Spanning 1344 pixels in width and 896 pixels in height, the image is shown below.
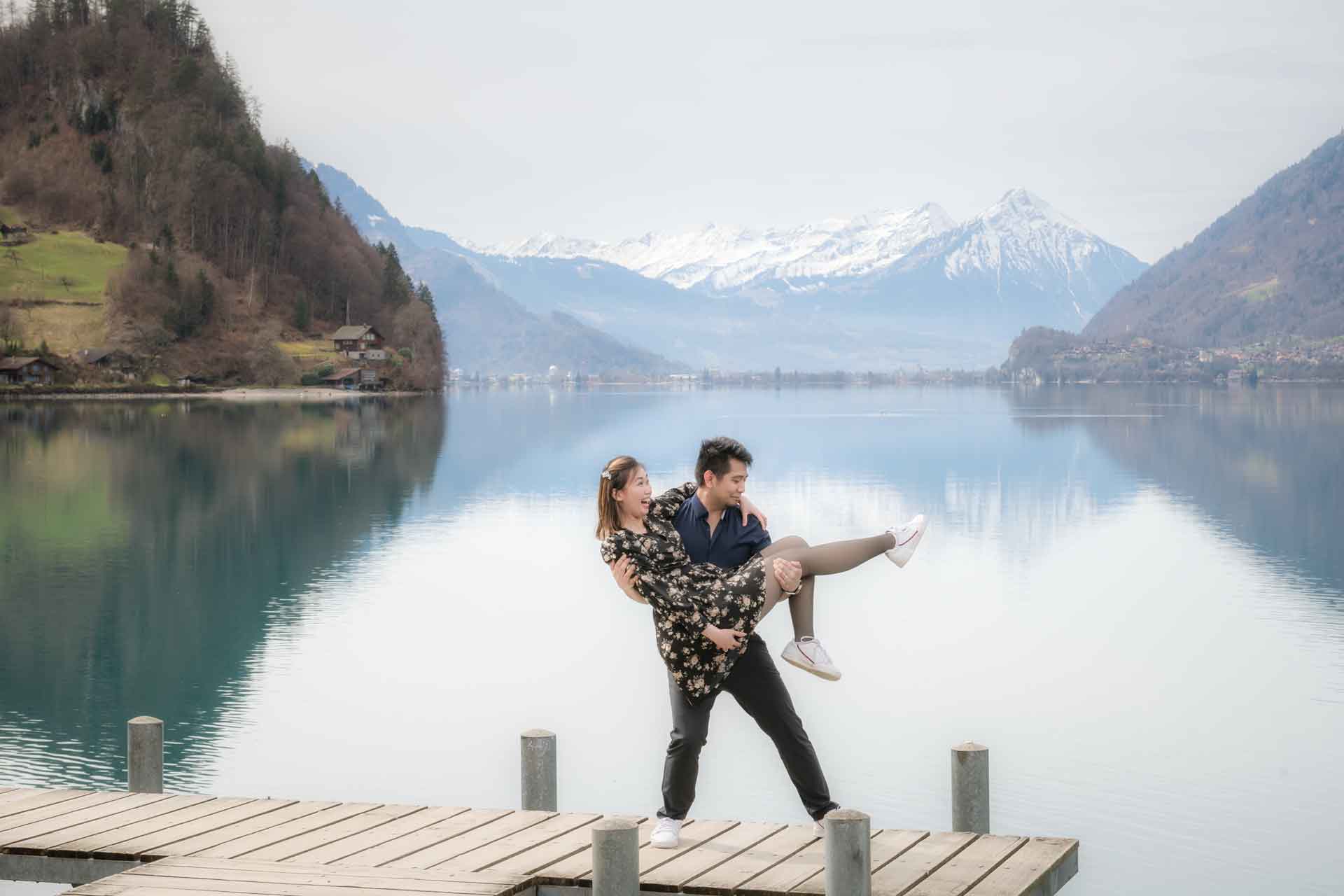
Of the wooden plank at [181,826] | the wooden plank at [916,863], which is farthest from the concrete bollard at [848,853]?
the wooden plank at [181,826]

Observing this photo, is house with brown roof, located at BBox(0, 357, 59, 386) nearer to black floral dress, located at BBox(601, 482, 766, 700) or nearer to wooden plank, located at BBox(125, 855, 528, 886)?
wooden plank, located at BBox(125, 855, 528, 886)

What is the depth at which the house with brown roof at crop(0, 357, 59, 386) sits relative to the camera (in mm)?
136000

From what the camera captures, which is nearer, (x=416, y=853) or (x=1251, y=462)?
(x=416, y=853)

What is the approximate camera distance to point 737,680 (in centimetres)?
965

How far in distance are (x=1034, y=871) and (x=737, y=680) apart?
204 cm

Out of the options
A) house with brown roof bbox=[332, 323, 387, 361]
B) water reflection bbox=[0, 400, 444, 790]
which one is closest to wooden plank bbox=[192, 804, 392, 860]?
water reflection bbox=[0, 400, 444, 790]

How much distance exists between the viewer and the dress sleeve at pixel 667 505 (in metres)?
9.48

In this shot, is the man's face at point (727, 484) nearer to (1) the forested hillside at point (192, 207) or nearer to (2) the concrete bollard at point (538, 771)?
(2) the concrete bollard at point (538, 771)

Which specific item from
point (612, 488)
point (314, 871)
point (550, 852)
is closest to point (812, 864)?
point (550, 852)

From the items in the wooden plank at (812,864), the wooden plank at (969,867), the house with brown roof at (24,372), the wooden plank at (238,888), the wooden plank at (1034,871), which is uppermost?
the house with brown roof at (24,372)

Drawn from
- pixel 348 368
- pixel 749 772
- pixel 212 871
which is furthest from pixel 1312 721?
pixel 348 368

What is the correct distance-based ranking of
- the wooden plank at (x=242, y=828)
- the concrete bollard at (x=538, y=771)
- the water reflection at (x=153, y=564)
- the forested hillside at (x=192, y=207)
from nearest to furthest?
the wooden plank at (x=242, y=828), the concrete bollard at (x=538, y=771), the water reflection at (x=153, y=564), the forested hillside at (x=192, y=207)

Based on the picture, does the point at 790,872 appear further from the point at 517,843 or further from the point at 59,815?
the point at 59,815

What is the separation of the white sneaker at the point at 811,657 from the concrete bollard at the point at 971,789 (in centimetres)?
124
